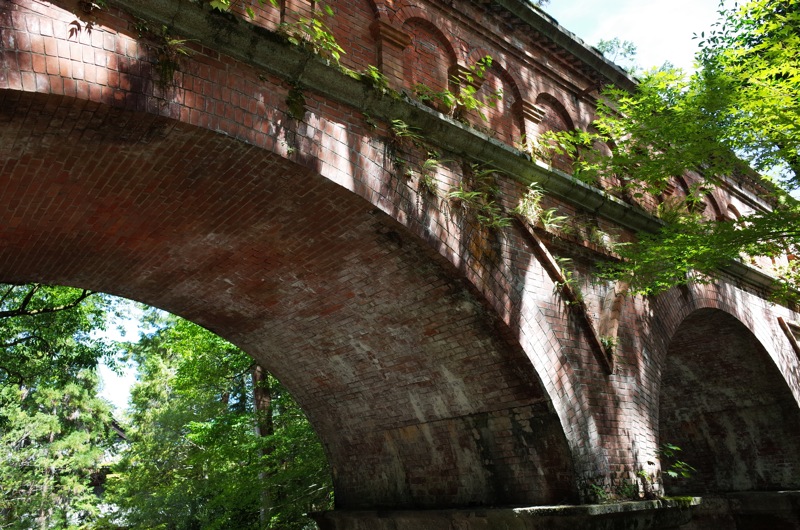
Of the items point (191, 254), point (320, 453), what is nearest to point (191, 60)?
point (191, 254)

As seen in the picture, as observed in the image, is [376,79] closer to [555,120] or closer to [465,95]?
[465,95]

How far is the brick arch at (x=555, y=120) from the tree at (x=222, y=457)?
596cm

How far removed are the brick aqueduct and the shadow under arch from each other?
131cm

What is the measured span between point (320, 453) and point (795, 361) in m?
8.51

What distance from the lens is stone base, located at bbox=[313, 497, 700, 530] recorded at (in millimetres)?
5520

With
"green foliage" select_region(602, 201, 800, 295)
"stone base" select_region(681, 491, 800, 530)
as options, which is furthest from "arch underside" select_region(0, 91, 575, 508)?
"stone base" select_region(681, 491, 800, 530)

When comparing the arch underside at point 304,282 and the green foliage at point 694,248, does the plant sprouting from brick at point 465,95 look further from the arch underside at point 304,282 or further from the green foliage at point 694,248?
the green foliage at point 694,248

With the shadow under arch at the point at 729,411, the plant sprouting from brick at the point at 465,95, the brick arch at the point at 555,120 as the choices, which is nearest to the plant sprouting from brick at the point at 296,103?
the plant sprouting from brick at the point at 465,95

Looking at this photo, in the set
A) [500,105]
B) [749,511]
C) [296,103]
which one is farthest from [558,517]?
[749,511]

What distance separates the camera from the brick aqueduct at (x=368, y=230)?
4016mm

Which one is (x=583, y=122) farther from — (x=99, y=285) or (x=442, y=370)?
(x=99, y=285)

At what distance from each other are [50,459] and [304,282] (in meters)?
20.5

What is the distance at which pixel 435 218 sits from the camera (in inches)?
214

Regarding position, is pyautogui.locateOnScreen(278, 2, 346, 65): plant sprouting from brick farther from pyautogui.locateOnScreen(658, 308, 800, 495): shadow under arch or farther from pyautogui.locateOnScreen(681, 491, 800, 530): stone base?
pyautogui.locateOnScreen(681, 491, 800, 530): stone base
